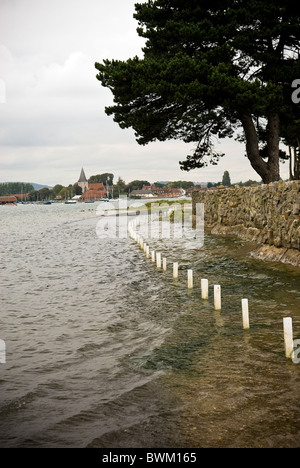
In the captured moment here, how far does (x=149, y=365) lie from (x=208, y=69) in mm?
17394

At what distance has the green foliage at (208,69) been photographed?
68.8ft

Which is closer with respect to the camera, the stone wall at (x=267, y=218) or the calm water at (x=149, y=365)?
the calm water at (x=149, y=365)

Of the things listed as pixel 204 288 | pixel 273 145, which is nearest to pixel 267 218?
pixel 273 145

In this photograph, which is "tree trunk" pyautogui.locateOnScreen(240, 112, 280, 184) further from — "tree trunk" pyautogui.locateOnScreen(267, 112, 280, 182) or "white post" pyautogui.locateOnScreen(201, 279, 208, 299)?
"white post" pyautogui.locateOnScreen(201, 279, 208, 299)

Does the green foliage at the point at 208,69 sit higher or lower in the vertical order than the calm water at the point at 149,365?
higher

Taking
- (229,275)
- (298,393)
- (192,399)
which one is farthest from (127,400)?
(229,275)

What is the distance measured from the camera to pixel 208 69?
21.3m

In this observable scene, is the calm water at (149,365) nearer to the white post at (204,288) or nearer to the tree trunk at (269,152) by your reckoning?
the white post at (204,288)

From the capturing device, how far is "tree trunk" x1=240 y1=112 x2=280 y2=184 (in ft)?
81.8

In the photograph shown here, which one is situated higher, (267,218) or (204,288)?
(267,218)

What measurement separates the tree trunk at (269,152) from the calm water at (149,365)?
10.8 metres

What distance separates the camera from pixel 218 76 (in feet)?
66.6

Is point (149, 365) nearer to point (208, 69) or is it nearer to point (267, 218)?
point (267, 218)

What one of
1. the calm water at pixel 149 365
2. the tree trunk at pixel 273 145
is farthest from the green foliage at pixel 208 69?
the calm water at pixel 149 365
